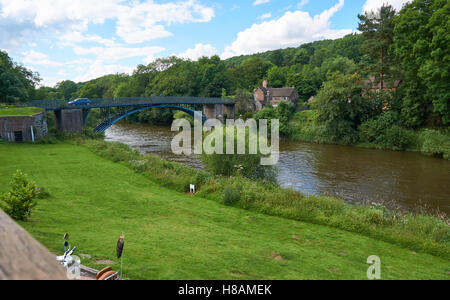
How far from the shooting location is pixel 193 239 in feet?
40.5

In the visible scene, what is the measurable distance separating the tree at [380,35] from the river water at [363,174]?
15517mm

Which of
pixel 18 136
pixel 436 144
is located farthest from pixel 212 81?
pixel 436 144

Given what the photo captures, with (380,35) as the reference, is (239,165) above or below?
below

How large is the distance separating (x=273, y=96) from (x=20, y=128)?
54.3 metres

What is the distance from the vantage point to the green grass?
1299 inches

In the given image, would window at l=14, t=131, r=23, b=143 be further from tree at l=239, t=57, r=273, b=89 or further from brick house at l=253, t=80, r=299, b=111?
tree at l=239, t=57, r=273, b=89

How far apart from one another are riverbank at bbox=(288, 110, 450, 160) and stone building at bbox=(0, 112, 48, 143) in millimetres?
38209

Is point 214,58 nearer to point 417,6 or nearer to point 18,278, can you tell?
point 417,6

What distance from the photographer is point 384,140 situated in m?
43.5

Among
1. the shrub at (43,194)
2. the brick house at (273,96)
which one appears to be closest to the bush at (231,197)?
the shrub at (43,194)

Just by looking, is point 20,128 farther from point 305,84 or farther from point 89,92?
point 89,92

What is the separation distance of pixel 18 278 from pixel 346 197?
80.9 feet

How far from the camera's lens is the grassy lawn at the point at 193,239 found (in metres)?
9.78

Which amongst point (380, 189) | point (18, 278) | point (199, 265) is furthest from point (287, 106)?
point (18, 278)
